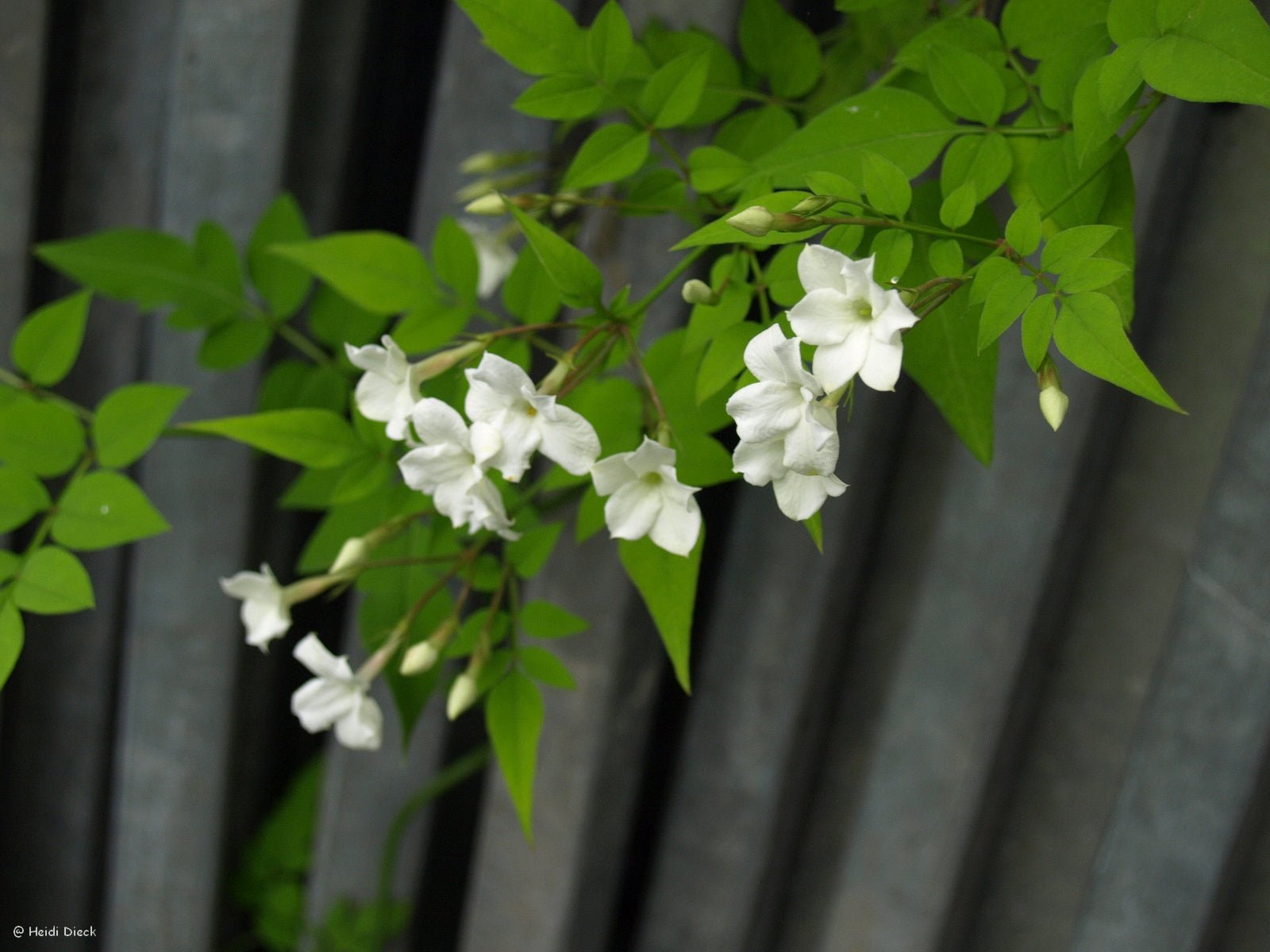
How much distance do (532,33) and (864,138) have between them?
237mm

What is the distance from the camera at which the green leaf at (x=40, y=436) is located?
0.81 m

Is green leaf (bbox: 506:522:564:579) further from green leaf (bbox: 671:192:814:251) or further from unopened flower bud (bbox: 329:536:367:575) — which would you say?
green leaf (bbox: 671:192:814:251)

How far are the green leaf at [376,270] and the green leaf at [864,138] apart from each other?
35 centimetres

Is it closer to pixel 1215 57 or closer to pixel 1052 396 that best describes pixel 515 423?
pixel 1052 396

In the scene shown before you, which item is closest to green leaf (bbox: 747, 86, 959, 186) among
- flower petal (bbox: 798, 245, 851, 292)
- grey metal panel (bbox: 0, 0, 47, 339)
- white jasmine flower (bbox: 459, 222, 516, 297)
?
flower petal (bbox: 798, 245, 851, 292)

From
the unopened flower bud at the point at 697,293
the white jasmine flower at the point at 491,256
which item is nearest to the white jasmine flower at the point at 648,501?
the unopened flower bud at the point at 697,293

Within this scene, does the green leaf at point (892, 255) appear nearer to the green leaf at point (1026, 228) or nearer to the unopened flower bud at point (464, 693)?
the green leaf at point (1026, 228)

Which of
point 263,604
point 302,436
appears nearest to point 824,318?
point 302,436

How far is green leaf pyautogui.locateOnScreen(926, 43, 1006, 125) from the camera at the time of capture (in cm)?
59

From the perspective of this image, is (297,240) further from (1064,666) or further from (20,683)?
(1064,666)

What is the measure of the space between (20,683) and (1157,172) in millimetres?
1442

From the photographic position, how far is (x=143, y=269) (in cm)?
98

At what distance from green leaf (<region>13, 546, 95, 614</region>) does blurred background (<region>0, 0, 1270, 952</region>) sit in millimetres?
416

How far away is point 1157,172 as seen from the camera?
2.98 ft
